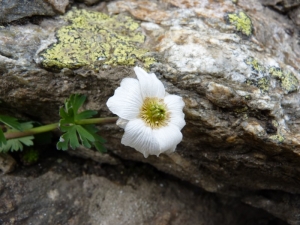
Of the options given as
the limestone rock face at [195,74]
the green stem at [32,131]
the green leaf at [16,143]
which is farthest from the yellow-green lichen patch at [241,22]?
the green leaf at [16,143]

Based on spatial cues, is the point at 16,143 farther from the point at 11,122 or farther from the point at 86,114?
the point at 86,114

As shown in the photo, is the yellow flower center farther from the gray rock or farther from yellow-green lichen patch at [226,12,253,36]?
the gray rock

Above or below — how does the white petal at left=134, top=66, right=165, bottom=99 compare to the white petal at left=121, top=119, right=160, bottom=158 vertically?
above

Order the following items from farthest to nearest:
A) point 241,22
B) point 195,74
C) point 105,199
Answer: point 105,199, point 241,22, point 195,74

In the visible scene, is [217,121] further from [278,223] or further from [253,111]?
[278,223]

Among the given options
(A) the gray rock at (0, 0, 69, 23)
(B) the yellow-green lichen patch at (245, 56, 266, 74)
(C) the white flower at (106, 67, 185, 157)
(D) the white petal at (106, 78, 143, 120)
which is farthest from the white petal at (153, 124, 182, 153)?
(A) the gray rock at (0, 0, 69, 23)

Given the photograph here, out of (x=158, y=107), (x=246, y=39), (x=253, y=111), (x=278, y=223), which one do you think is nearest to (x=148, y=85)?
(x=158, y=107)

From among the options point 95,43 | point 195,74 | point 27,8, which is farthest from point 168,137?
point 27,8
